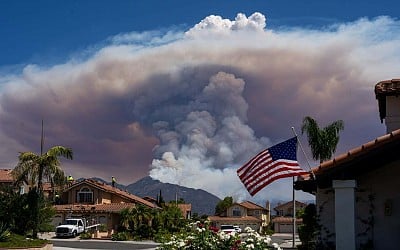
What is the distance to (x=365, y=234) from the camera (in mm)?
15930

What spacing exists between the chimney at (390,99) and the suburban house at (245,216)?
7909 cm

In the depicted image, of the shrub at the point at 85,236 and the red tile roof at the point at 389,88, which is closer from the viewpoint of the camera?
the red tile roof at the point at 389,88

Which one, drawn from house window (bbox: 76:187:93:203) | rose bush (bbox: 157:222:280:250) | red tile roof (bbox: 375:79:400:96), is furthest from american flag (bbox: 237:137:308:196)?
house window (bbox: 76:187:93:203)

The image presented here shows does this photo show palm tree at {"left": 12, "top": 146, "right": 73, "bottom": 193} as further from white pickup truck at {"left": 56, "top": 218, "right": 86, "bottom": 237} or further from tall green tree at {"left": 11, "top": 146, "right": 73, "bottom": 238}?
white pickup truck at {"left": 56, "top": 218, "right": 86, "bottom": 237}

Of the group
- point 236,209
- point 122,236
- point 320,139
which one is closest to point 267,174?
point 320,139

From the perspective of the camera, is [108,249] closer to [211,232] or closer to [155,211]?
[155,211]

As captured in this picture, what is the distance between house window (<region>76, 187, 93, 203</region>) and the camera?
7531cm

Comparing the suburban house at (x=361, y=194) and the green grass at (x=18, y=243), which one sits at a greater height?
the suburban house at (x=361, y=194)

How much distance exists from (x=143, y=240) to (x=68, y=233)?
9.27 metres

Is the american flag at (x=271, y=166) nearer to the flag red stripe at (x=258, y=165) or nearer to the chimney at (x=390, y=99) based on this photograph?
the flag red stripe at (x=258, y=165)

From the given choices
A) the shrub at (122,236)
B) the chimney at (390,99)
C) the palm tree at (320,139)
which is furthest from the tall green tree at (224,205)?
the chimney at (390,99)

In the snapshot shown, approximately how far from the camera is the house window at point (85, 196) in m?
75.3

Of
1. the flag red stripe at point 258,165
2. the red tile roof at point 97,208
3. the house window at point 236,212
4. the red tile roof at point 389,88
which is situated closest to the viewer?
the flag red stripe at point 258,165

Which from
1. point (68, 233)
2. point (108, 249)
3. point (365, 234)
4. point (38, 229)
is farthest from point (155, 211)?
point (365, 234)
